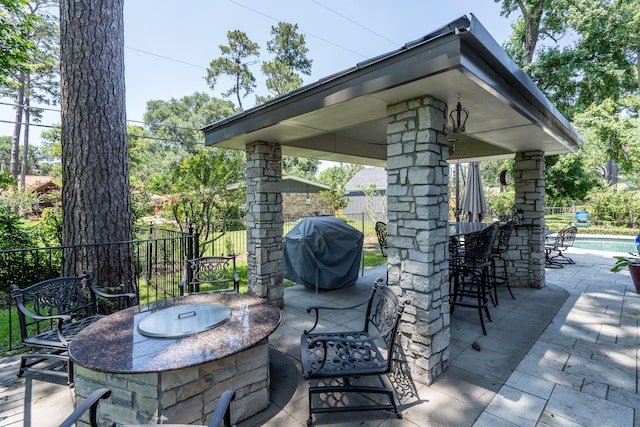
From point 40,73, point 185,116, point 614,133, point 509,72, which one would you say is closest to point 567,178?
point 614,133

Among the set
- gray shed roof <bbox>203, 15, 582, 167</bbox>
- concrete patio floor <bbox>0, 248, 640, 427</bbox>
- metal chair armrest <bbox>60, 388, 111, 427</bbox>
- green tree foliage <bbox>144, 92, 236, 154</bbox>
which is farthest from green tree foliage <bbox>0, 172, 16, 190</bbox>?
green tree foliage <bbox>144, 92, 236, 154</bbox>

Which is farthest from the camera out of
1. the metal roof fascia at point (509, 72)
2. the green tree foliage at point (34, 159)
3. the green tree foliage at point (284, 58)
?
the green tree foliage at point (34, 159)

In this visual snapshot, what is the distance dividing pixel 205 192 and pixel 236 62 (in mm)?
12423

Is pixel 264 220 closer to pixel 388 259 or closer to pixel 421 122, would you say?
pixel 388 259

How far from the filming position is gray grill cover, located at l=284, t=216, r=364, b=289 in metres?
5.00

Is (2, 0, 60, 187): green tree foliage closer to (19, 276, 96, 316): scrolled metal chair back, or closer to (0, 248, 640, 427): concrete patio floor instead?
(19, 276, 96, 316): scrolled metal chair back

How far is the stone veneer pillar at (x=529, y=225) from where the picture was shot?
204 inches

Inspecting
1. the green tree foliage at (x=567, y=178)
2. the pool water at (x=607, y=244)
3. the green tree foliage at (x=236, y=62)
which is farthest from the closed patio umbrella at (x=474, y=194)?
the green tree foliage at (x=236, y=62)

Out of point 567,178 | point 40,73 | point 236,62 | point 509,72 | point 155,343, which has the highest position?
point 236,62

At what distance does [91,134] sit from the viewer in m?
3.59

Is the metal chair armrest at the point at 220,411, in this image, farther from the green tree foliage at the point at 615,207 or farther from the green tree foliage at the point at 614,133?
the green tree foliage at the point at 615,207

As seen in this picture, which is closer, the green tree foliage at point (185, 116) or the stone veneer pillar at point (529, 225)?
the stone veneer pillar at point (529, 225)

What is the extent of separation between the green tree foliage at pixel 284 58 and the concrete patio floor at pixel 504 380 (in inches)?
571

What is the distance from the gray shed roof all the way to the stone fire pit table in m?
2.09
